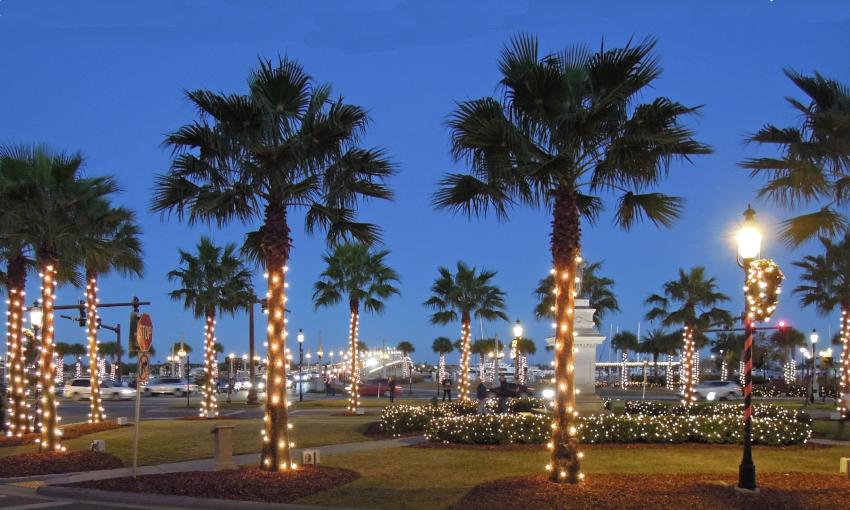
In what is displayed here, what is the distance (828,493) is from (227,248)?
27.4 meters

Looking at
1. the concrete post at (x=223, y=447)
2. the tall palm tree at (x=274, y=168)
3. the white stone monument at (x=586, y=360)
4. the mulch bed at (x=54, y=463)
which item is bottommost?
the mulch bed at (x=54, y=463)

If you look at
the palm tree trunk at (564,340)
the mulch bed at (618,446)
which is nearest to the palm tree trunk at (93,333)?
the mulch bed at (618,446)

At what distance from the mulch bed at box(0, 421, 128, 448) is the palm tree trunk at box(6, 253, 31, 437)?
1.67 ft

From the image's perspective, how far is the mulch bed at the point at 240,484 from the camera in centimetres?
1228

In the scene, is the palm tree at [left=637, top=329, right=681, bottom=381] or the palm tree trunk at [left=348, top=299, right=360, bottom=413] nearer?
the palm tree trunk at [left=348, top=299, right=360, bottom=413]

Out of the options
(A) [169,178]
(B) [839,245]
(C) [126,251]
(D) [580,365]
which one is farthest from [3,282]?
(B) [839,245]

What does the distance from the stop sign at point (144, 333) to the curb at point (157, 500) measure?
2871mm

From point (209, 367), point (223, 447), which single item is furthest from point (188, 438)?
point (209, 367)

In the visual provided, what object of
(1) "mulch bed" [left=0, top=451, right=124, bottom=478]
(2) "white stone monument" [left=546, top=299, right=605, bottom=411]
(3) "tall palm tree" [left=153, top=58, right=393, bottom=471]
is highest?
(3) "tall palm tree" [left=153, top=58, right=393, bottom=471]

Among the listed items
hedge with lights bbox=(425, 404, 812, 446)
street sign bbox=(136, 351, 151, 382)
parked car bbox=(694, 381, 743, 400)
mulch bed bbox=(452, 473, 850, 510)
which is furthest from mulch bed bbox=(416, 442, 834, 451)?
parked car bbox=(694, 381, 743, 400)

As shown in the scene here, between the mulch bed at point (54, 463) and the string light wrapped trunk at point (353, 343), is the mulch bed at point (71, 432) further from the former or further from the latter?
the string light wrapped trunk at point (353, 343)

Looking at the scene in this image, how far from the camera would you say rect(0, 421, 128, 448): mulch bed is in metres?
20.2

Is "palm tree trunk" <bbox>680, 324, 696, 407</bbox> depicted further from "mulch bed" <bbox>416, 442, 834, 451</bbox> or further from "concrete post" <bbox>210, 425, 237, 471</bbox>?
"concrete post" <bbox>210, 425, 237, 471</bbox>

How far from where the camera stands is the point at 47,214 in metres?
17.3
